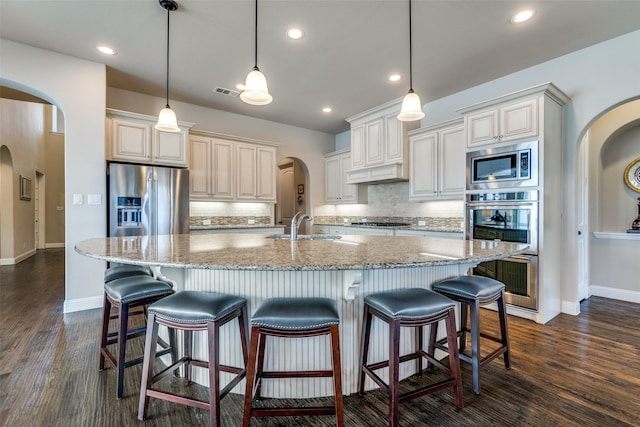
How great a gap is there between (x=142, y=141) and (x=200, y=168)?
35.1 inches

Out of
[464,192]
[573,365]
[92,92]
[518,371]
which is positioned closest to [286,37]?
[92,92]

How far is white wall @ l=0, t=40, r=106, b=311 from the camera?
10.4 feet

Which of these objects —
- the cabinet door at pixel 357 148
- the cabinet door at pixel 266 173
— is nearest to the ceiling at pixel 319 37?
the cabinet door at pixel 357 148

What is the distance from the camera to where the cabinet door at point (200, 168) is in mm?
4551

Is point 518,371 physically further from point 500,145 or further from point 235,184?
point 235,184

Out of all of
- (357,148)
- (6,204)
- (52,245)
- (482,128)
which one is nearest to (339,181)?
(357,148)

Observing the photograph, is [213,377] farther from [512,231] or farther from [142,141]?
[142,141]

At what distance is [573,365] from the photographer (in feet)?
7.09

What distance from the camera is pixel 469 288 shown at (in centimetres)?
190

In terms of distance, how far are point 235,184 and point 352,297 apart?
12.5 ft

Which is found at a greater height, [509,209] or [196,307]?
[509,209]

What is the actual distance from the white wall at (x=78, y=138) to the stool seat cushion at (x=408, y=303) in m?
3.42

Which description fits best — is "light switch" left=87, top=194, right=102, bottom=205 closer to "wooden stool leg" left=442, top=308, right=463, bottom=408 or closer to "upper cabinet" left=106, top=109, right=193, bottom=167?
"upper cabinet" left=106, top=109, right=193, bottom=167

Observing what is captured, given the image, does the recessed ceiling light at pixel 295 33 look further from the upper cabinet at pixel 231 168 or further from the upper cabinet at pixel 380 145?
the upper cabinet at pixel 231 168
